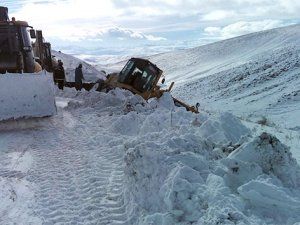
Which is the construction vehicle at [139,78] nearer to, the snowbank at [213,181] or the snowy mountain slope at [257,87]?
the snowy mountain slope at [257,87]

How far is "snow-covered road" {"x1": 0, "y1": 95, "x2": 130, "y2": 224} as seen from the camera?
529cm

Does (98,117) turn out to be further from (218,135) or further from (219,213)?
(219,213)

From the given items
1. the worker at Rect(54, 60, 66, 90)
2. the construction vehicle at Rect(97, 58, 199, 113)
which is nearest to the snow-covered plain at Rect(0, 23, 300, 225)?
the construction vehicle at Rect(97, 58, 199, 113)

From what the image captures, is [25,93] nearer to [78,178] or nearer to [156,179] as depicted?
[78,178]

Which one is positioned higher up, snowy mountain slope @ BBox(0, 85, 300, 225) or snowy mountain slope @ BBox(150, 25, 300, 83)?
snowy mountain slope @ BBox(0, 85, 300, 225)

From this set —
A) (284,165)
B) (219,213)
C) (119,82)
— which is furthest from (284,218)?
(119,82)

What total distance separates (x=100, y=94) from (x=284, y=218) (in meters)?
10.4

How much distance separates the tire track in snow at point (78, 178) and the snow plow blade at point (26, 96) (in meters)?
0.85

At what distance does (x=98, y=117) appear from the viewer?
11.8 meters

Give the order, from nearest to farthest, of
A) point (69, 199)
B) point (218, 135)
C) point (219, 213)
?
point (219, 213) < point (69, 199) < point (218, 135)

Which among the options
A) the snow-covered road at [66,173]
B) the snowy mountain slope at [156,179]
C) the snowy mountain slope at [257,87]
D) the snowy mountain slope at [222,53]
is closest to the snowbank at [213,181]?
the snowy mountain slope at [156,179]

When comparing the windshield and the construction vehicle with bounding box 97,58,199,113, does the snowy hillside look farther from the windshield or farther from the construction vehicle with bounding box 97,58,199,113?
the windshield

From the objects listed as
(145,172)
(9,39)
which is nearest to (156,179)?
(145,172)

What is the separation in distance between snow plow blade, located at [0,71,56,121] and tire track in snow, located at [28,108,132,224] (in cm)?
85
